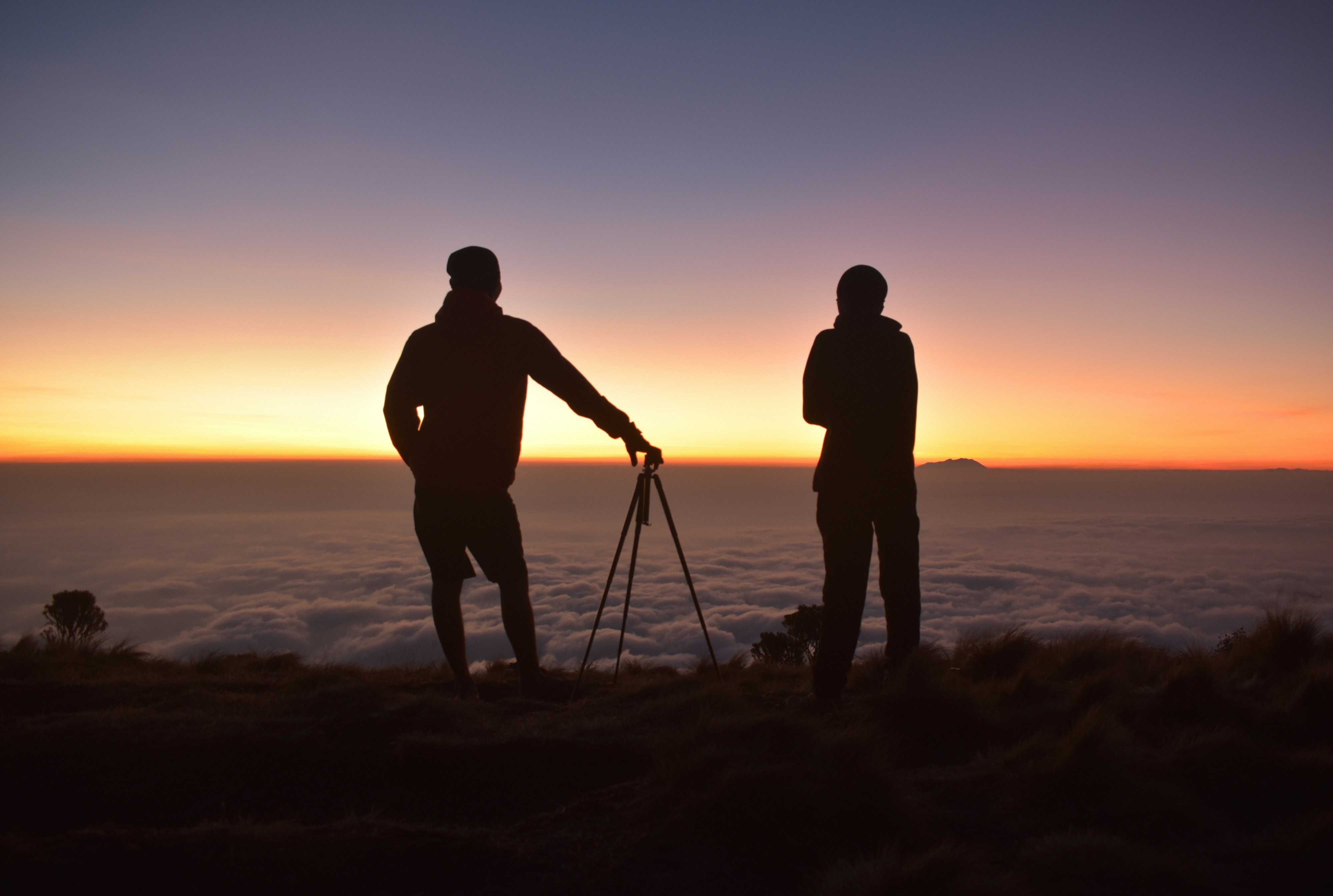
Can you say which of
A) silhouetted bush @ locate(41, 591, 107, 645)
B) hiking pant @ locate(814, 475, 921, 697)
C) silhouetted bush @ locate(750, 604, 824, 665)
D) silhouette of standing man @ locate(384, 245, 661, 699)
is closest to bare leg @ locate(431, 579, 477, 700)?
silhouette of standing man @ locate(384, 245, 661, 699)

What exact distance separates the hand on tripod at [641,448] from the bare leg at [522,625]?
2.68 feet

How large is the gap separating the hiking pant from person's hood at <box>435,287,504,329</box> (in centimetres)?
190

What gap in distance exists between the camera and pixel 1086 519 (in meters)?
157

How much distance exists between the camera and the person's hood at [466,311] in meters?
3.53

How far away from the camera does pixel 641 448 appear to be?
3.73 m

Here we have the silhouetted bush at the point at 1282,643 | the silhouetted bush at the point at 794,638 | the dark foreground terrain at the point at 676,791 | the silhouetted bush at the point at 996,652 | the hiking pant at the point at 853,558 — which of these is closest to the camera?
the dark foreground terrain at the point at 676,791

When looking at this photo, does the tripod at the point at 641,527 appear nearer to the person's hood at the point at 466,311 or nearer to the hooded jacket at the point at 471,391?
the hooded jacket at the point at 471,391

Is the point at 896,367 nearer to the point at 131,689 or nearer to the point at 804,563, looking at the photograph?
the point at 131,689

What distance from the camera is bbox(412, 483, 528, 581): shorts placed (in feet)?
11.7

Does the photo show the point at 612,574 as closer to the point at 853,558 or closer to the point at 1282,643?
the point at 853,558

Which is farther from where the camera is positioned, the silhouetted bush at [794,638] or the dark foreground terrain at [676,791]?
the silhouetted bush at [794,638]

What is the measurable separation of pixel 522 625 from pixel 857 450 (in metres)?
1.93

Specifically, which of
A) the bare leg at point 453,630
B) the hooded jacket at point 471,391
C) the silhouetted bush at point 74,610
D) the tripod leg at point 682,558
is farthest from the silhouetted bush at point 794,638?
the silhouetted bush at point 74,610

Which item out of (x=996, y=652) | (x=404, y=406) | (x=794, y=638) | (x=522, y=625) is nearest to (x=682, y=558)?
(x=522, y=625)
